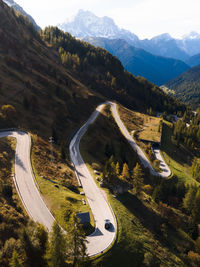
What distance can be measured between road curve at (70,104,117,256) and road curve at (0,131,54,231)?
9375 mm

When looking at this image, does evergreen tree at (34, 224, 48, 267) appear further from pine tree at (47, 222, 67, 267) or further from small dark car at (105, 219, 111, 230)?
small dark car at (105, 219, 111, 230)

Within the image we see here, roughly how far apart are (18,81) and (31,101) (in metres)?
23.0

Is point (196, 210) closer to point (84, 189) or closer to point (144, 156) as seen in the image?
point (84, 189)

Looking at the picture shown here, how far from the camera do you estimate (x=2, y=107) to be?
71.7 meters

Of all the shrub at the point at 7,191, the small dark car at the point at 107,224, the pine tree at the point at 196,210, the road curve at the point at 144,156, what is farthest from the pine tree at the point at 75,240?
the road curve at the point at 144,156

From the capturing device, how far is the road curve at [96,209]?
103 ft

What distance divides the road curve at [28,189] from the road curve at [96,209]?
937cm

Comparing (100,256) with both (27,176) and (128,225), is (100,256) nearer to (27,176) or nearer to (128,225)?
(128,225)

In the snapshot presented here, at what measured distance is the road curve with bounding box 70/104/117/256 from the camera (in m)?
31.5

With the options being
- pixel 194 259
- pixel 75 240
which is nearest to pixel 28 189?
pixel 75 240

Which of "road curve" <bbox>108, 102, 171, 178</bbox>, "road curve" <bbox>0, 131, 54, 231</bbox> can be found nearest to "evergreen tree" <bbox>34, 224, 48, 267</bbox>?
"road curve" <bbox>0, 131, 54, 231</bbox>

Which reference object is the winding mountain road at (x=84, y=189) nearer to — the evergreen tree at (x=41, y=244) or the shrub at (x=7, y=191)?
the shrub at (x=7, y=191)

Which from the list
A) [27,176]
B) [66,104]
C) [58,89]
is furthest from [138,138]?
[27,176]

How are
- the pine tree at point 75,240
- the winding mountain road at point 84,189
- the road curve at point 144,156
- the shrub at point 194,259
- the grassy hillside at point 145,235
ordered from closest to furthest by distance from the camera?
the pine tree at point 75,240, the grassy hillside at point 145,235, the winding mountain road at point 84,189, the shrub at point 194,259, the road curve at point 144,156
